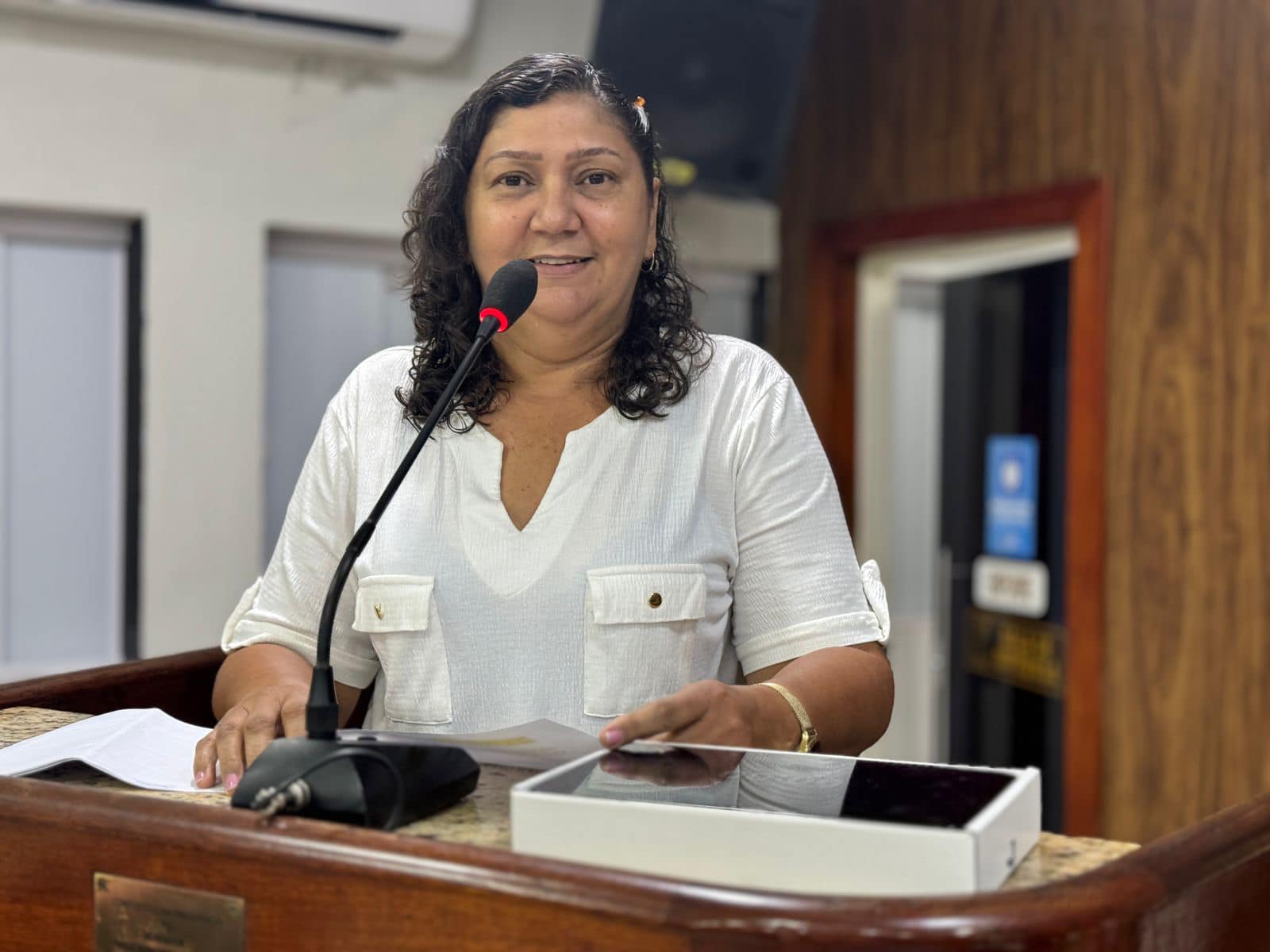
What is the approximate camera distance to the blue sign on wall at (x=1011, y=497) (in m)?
3.71

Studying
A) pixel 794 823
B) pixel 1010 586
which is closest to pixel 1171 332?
pixel 1010 586

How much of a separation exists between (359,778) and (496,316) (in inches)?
15.8

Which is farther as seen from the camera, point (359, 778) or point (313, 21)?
point (313, 21)

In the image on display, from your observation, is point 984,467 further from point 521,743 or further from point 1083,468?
point 521,743

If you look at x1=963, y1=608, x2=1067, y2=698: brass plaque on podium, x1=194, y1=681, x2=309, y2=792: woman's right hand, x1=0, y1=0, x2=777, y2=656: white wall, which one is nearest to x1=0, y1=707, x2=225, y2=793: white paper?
x1=194, y1=681, x2=309, y2=792: woman's right hand

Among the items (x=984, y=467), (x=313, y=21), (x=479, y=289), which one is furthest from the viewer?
(x=984, y=467)

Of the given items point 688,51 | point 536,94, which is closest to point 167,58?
point 688,51

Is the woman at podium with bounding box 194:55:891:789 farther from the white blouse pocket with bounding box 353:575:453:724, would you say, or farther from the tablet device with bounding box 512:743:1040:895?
the tablet device with bounding box 512:743:1040:895

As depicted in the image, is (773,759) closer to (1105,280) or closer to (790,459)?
(790,459)

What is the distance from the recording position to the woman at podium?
1.33m

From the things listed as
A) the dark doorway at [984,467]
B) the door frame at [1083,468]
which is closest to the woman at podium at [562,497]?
the door frame at [1083,468]

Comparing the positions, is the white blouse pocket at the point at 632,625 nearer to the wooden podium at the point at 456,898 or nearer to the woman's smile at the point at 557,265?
the woman's smile at the point at 557,265

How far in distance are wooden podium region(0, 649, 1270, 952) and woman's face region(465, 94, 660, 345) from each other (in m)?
0.70

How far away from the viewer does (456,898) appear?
737 millimetres
